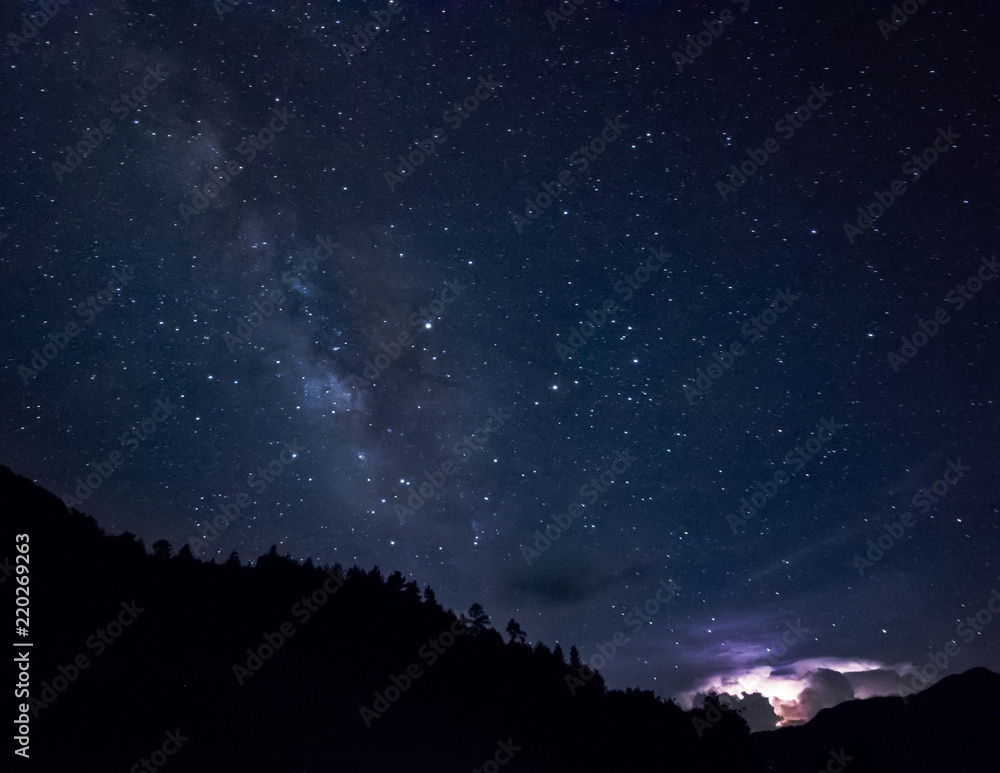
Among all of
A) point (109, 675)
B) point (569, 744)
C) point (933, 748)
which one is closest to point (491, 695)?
point (569, 744)

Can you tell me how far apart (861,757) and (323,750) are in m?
38.6

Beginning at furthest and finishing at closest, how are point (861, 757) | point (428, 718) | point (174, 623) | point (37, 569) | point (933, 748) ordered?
1. point (933, 748)
2. point (861, 757)
3. point (428, 718)
4. point (174, 623)
5. point (37, 569)

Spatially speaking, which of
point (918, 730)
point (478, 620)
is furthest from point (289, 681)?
point (918, 730)

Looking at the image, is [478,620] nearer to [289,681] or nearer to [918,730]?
[289,681]

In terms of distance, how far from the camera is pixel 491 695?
2623cm

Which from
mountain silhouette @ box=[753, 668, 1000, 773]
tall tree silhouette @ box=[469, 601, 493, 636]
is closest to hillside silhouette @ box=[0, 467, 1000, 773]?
tall tree silhouette @ box=[469, 601, 493, 636]

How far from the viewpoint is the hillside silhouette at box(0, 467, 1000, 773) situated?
571 inches

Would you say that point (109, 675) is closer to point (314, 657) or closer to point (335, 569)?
point (314, 657)

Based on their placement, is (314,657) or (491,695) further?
(491,695)

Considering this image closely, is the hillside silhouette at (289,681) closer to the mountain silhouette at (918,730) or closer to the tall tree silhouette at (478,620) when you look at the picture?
the tall tree silhouette at (478,620)

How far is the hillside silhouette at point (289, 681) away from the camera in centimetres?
1452

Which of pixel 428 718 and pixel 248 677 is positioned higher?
pixel 248 677

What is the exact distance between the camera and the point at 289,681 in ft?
66.8

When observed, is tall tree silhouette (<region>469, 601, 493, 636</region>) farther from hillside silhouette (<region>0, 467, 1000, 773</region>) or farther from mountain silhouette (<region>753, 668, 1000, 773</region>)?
mountain silhouette (<region>753, 668, 1000, 773</region>)
